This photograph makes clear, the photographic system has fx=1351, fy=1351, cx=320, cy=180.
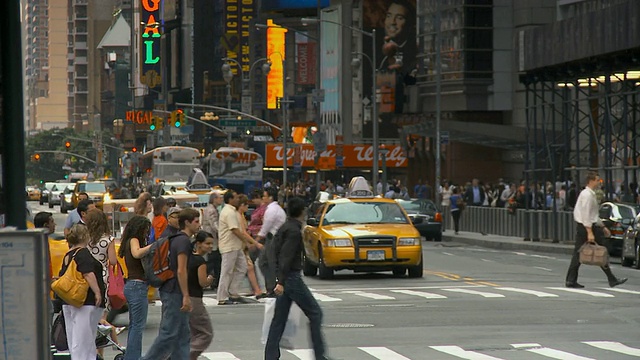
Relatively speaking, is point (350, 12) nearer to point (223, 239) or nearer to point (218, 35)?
point (218, 35)

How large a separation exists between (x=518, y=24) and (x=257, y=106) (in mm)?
55615

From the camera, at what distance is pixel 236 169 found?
6812cm

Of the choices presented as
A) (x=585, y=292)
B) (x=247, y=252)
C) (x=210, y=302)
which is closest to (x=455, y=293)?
(x=585, y=292)

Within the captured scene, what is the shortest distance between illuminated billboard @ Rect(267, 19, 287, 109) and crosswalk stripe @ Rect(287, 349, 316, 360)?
11379cm

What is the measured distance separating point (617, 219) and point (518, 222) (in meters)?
12.7

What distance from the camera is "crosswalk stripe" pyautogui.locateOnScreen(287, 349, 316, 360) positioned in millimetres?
14317

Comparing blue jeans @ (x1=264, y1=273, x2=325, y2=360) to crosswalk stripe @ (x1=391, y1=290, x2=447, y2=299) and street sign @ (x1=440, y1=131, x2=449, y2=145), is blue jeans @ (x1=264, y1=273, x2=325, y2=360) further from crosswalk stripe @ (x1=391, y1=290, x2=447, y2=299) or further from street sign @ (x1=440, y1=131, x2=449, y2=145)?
street sign @ (x1=440, y1=131, x2=449, y2=145)

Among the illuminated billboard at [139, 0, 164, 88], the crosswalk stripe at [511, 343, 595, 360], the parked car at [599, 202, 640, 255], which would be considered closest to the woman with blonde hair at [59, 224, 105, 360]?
the crosswalk stripe at [511, 343, 595, 360]

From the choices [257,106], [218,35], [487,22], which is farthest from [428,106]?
[218,35]

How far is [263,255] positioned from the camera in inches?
869

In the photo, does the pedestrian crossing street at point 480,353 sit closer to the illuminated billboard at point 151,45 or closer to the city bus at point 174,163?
the city bus at point 174,163

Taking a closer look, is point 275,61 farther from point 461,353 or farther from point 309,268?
point 461,353

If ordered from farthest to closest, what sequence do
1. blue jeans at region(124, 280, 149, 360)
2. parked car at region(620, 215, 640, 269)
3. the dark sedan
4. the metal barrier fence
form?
1. the dark sedan
2. the metal barrier fence
3. parked car at region(620, 215, 640, 269)
4. blue jeans at region(124, 280, 149, 360)

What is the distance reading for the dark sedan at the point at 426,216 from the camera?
44469mm
